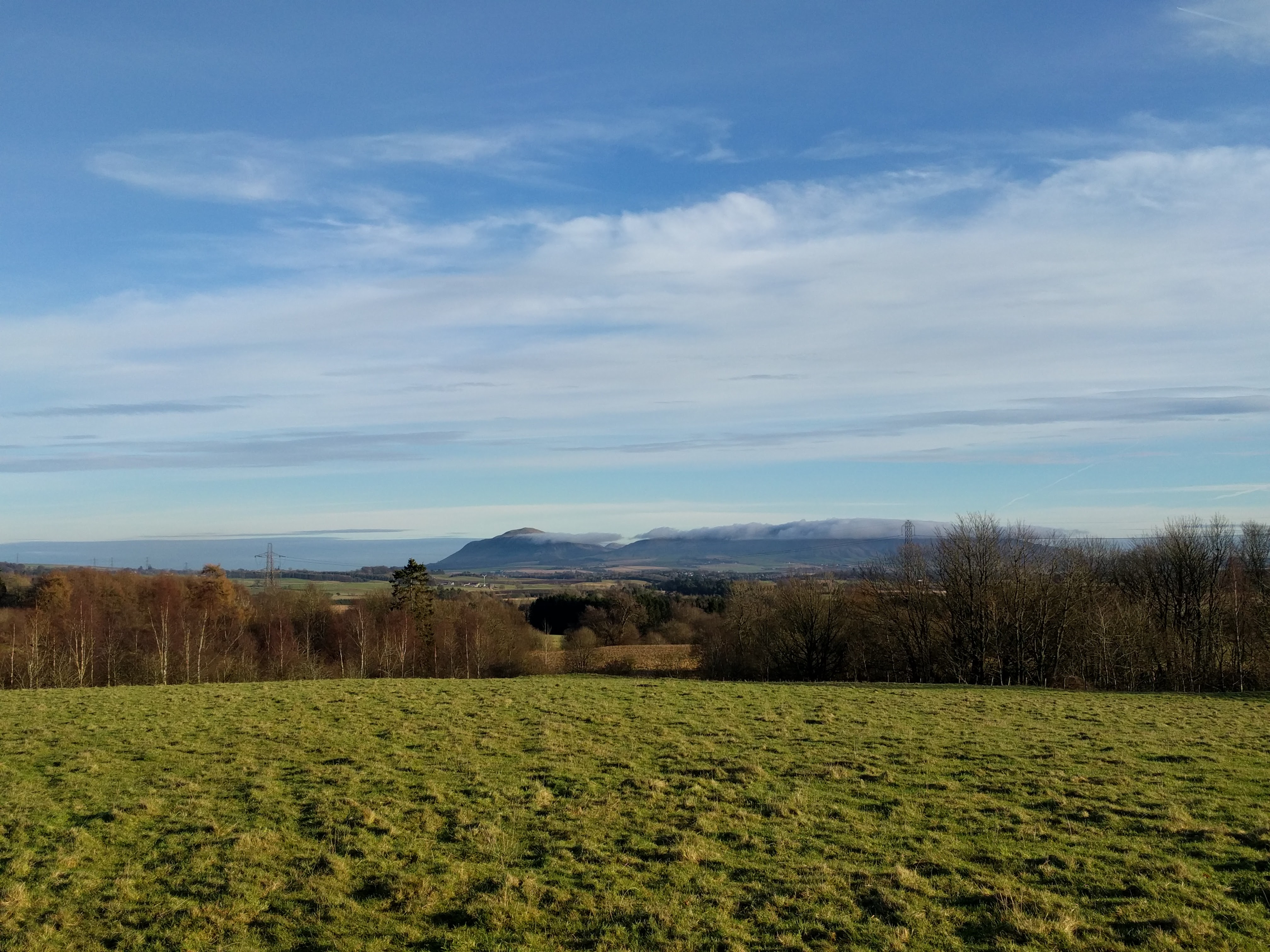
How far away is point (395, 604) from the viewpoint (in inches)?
2608

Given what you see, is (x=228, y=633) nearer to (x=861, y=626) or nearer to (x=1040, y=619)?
(x=861, y=626)

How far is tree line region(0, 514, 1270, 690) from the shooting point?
48250 mm

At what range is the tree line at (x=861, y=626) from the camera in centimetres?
4825

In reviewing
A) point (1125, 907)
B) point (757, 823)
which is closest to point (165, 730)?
point (757, 823)

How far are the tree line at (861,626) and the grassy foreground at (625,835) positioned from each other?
101 feet

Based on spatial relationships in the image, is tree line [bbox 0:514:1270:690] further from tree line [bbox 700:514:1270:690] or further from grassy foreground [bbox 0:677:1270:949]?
grassy foreground [bbox 0:677:1270:949]

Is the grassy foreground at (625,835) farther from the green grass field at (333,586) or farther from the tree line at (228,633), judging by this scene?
the green grass field at (333,586)

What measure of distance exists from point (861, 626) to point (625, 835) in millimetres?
47783

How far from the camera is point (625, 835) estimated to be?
35.6 feet

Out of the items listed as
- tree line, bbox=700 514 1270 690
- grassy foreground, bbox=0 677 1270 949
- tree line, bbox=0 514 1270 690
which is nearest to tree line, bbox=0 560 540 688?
tree line, bbox=0 514 1270 690

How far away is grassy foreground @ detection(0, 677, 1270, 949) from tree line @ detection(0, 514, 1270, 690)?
30.9 metres

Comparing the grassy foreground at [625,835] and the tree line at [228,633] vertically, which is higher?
the grassy foreground at [625,835]

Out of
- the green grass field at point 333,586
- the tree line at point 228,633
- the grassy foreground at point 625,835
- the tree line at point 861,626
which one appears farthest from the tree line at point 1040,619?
the green grass field at point 333,586

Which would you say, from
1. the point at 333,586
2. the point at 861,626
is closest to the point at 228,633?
the point at 861,626
